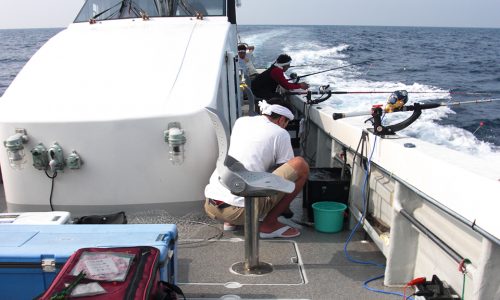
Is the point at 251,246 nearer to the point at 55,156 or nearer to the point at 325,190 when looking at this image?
the point at 325,190

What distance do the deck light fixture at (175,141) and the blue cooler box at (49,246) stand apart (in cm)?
110

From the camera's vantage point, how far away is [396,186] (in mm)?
2949

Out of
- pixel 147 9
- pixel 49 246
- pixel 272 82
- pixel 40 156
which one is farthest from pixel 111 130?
pixel 272 82

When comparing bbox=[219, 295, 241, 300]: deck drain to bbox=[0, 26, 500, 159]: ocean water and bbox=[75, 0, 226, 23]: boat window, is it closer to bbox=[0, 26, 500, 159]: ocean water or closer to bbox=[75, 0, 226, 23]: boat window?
bbox=[75, 0, 226, 23]: boat window

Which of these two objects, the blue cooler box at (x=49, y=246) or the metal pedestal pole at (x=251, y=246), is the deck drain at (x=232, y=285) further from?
the blue cooler box at (x=49, y=246)

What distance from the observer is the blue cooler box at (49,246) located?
7.31 feet

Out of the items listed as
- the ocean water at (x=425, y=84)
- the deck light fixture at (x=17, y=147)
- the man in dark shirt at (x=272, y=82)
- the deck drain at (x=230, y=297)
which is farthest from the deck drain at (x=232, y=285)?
the man in dark shirt at (x=272, y=82)

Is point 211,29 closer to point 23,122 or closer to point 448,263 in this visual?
point 23,122

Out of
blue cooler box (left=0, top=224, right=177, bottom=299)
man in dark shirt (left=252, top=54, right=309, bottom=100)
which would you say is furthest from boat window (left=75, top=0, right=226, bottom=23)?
blue cooler box (left=0, top=224, right=177, bottom=299)

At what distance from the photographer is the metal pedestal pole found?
2.93 meters

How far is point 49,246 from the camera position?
2.35 meters

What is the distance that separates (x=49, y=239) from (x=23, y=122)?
1.61 meters

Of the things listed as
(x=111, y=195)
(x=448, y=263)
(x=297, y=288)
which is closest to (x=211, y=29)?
(x=111, y=195)

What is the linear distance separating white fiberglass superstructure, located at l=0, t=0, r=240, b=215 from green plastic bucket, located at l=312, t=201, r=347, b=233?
995 millimetres
